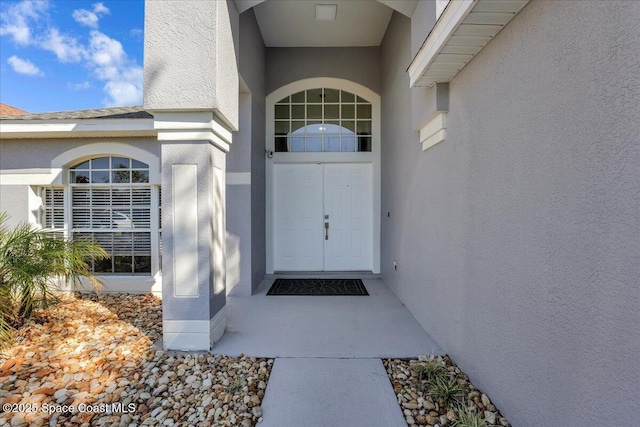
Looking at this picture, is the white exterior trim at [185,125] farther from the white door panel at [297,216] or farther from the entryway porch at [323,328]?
the white door panel at [297,216]

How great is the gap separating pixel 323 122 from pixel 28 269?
5325 mm

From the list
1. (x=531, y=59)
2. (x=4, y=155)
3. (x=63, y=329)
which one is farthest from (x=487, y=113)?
(x=4, y=155)

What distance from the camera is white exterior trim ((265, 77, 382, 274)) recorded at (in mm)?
6543

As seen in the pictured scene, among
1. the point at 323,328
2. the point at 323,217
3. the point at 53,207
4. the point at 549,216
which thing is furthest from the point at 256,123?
the point at 549,216

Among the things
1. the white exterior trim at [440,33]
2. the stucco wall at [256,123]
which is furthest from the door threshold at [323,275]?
the white exterior trim at [440,33]

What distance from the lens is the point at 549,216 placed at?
188cm

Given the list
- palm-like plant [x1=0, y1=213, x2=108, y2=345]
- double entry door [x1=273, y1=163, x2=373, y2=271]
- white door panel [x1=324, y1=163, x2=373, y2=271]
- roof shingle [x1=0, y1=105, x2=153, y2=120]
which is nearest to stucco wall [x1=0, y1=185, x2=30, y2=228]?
roof shingle [x1=0, y1=105, x2=153, y2=120]

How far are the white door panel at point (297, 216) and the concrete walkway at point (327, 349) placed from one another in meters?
1.38

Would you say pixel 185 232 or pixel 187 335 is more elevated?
pixel 185 232

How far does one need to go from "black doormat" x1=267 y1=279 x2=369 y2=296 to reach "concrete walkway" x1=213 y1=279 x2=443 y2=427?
251 millimetres

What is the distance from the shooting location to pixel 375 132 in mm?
6637

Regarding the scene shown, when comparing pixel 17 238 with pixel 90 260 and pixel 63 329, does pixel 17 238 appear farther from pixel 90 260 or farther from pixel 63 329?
pixel 90 260

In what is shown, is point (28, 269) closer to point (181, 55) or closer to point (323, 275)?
point (181, 55)

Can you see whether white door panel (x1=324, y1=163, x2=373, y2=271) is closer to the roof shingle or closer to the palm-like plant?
the roof shingle
